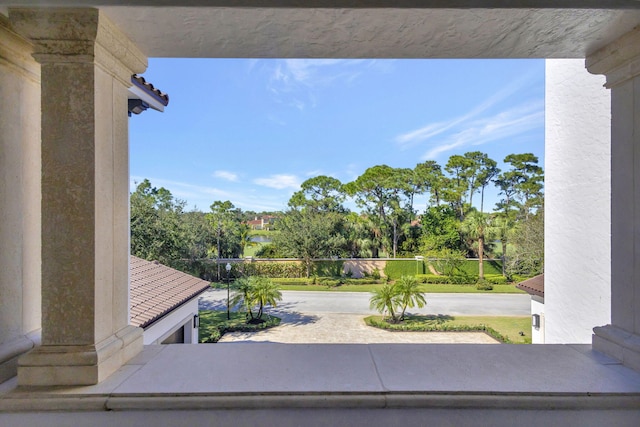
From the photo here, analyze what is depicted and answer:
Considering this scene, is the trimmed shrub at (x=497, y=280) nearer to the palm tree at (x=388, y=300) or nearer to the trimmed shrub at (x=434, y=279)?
the trimmed shrub at (x=434, y=279)

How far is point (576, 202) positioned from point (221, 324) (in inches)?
555

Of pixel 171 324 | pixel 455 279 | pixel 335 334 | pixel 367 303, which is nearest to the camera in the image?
pixel 171 324

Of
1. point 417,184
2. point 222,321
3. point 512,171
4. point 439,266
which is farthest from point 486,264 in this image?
point 222,321

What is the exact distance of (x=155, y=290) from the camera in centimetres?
663

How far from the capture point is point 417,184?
3194 centimetres

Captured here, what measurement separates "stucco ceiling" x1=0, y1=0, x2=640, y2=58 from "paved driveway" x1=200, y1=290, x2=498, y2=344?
401 inches

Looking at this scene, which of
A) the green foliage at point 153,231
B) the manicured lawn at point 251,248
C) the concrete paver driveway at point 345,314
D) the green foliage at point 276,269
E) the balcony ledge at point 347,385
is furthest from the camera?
the manicured lawn at point 251,248

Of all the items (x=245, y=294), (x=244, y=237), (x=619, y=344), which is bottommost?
(x=245, y=294)

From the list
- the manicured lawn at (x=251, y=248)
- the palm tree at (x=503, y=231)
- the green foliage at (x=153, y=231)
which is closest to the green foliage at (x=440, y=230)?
the palm tree at (x=503, y=231)

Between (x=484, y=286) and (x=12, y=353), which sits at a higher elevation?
(x=12, y=353)

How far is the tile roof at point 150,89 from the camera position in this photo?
2.91 m

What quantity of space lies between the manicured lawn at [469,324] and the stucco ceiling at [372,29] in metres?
12.3

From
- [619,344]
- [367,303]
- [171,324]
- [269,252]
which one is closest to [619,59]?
[619,344]

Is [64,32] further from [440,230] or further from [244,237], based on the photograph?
[244,237]
